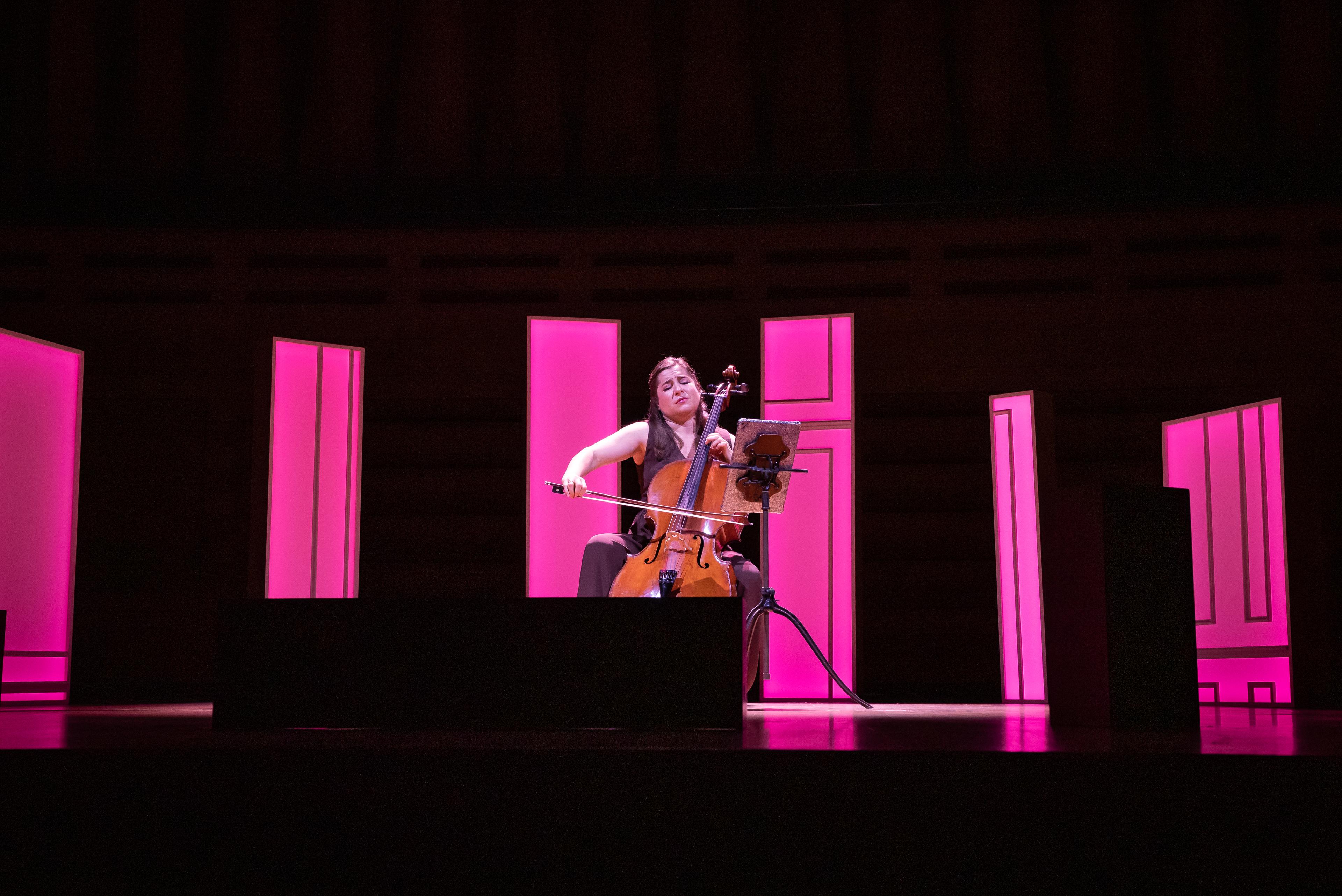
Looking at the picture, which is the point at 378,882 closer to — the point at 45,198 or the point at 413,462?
the point at 413,462

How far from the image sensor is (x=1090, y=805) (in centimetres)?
178

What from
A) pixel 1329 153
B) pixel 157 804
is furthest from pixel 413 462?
pixel 1329 153

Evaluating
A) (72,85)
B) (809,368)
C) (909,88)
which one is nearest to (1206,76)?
(909,88)

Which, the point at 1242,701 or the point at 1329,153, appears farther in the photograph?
the point at 1329,153

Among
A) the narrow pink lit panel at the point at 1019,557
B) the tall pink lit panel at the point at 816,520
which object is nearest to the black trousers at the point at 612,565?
the tall pink lit panel at the point at 816,520

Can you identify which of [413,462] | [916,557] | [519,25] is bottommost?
[916,557]

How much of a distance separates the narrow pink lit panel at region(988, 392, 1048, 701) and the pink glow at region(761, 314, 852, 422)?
72cm

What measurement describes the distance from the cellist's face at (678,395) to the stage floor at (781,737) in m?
1.26

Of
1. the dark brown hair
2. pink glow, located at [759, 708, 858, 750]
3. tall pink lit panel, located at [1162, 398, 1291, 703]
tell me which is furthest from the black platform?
tall pink lit panel, located at [1162, 398, 1291, 703]

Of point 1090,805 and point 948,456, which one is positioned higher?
point 948,456

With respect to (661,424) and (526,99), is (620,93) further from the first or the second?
(661,424)

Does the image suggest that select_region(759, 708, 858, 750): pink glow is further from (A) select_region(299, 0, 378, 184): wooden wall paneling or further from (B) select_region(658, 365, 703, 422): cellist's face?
(A) select_region(299, 0, 378, 184): wooden wall paneling

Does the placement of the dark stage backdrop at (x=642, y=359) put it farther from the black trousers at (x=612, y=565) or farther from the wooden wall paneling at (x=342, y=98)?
the black trousers at (x=612, y=565)

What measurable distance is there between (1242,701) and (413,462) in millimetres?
3936
